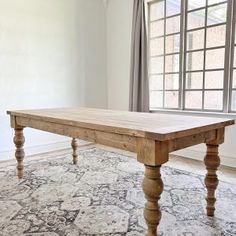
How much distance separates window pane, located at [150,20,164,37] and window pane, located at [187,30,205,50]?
494mm

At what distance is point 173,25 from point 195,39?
17.0 inches

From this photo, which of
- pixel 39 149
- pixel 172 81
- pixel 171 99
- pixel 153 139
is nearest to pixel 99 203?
pixel 153 139

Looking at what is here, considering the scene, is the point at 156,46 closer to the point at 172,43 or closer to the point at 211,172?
the point at 172,43

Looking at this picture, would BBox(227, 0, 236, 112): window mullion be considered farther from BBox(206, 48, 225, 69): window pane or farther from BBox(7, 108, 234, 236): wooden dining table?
BBox(7, 108, 234, 236): wooden dining table

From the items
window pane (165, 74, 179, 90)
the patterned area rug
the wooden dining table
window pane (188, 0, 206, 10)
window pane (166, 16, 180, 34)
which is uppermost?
window pane (188, 0, 206, 10)

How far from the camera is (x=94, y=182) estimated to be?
8.11ft

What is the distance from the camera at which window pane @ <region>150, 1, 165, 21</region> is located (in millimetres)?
3658

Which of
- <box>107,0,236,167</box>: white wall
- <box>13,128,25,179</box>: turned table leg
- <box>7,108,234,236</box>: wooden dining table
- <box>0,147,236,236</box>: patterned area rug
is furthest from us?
<box>107,0,236,167</box>: white wall

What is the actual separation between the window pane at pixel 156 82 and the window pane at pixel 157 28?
0.63m

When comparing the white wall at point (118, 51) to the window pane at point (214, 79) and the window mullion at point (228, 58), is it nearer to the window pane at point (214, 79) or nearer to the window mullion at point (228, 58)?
the window pane at point (214, 79)

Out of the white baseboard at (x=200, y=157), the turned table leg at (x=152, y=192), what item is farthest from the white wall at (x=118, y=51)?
the turned table leg at (x=152, y=192)

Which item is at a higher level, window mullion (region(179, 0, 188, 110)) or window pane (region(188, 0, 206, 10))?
window pane (region(188, 0, 206, 10))

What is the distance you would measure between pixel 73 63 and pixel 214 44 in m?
2.11

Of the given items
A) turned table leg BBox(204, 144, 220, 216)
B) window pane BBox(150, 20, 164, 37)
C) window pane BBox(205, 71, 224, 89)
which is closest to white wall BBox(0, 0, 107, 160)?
window pane BBox(150, 20, 164, 37)
